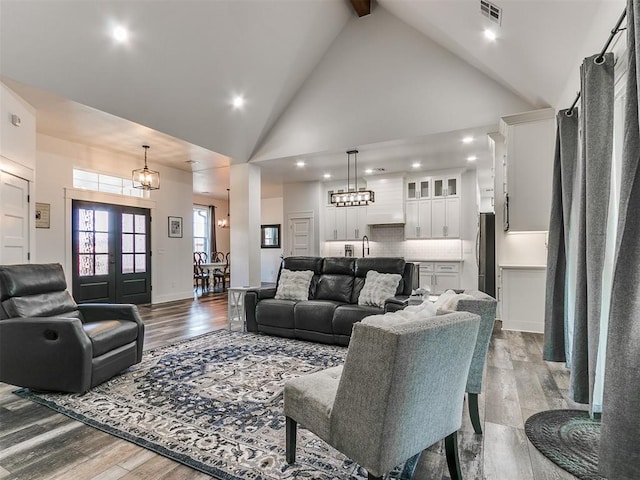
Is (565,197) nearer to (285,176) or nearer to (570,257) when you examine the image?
(570,257)

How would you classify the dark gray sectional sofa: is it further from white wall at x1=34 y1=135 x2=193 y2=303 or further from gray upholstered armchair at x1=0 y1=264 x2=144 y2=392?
white wall at x1=34 y1=135 x2=193 y2=303

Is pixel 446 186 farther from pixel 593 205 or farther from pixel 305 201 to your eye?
pixel 593 205

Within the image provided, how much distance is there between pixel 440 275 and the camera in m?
7.68

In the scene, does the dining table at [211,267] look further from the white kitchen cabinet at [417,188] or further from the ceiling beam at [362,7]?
the ceiling beam at [362,7]

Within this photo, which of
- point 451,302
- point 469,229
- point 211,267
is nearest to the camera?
point 451,302

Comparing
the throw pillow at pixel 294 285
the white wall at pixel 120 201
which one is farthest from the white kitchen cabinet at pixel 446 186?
the white wall at pixel 120 201

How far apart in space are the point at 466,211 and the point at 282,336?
515 centimetres

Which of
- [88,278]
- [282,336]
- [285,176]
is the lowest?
[282,336]

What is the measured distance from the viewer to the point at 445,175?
25.5 feet

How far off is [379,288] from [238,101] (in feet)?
12.2

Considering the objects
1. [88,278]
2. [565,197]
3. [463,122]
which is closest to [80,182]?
[88,278]

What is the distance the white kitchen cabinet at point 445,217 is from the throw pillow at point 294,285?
4.09 m

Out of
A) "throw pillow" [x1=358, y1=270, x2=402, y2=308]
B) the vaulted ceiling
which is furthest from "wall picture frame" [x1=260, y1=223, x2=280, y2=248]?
"throw pillow" [x1=358, y1=270, x2=402, y2=308]

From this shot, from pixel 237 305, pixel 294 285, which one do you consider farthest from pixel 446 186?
pixel 237 305
